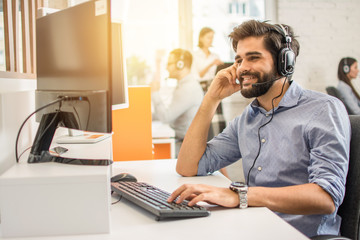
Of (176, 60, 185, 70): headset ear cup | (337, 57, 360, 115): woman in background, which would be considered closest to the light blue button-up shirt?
(176, 60, 185, 70): headset ear cup

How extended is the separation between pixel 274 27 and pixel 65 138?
0.92m

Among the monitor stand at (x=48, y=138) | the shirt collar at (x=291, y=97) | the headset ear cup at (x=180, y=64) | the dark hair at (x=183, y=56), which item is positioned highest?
the dark hair at (x=183, y=56)

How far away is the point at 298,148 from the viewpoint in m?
1.18

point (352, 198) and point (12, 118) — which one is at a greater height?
point (12, 118)

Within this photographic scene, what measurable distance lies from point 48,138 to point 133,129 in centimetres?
105

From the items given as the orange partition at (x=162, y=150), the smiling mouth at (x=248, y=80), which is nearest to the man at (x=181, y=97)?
the orange partition at (x=162, y=150)

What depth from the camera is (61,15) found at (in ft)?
3.48

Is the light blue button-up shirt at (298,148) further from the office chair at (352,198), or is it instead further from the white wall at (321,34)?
the white wall at (321,34)

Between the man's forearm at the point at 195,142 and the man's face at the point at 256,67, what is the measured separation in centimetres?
17

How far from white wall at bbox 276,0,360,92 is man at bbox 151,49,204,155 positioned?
1853 mm

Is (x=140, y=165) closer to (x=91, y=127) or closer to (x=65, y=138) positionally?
(x=65, y=138)

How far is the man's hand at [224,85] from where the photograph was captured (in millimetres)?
1444

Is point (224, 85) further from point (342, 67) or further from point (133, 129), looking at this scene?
point (342, 67)

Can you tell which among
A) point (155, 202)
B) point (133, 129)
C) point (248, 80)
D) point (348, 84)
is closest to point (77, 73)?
point (155, 202)
